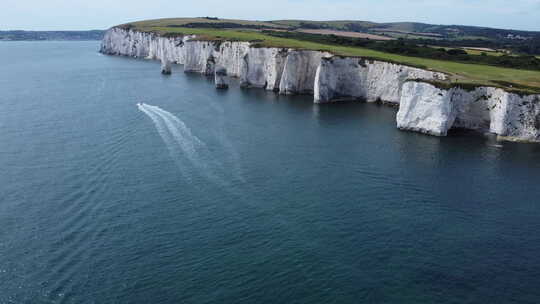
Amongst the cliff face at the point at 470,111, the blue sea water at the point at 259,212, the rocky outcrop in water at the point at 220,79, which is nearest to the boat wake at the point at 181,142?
the blue sea water at the point at 259,212

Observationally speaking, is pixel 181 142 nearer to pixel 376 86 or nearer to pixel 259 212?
pixel 259 212

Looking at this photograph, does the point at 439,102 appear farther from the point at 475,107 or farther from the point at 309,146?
the point at 309,146

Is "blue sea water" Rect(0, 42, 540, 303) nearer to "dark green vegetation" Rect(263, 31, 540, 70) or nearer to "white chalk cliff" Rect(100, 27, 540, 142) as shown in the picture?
"white chalk cliff" Rect(100, 27, 540, 142)

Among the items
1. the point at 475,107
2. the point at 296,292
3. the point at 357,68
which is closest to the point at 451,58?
the point at 357,68

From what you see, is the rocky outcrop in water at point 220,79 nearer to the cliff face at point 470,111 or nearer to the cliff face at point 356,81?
the cliff face at point 356,81

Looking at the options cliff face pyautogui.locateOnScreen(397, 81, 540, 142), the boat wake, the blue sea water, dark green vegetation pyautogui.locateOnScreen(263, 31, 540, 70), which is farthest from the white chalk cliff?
the boat wake

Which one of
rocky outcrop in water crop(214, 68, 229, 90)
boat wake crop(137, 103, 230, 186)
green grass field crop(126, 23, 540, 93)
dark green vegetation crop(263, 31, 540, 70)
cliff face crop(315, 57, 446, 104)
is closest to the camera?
boat wake crop(137, 103, 230, 186)
